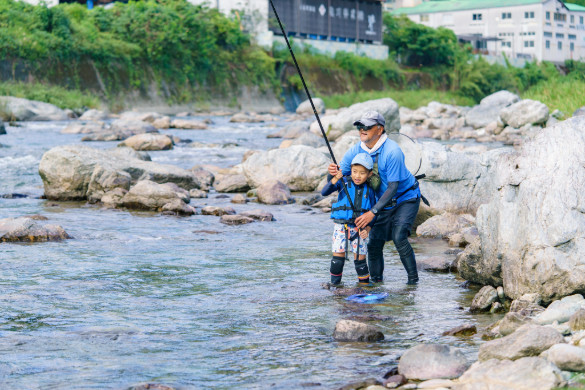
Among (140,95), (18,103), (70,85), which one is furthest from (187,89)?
(18,103)

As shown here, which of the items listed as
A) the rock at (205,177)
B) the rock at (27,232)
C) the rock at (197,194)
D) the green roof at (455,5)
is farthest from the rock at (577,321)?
the green roof at (455,5)

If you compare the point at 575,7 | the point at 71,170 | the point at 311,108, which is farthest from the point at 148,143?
the point at 575,7

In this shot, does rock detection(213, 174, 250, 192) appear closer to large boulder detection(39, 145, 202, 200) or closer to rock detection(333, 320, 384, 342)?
large boulder detection(39, 145, 202, 200)

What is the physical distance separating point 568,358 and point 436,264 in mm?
3695

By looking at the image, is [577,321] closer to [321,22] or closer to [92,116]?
[92,116]

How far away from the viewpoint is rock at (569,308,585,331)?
4.79 m

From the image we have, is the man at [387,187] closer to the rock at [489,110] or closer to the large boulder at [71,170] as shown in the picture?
the large boulder at [71,170]

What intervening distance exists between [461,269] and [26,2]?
36.0m

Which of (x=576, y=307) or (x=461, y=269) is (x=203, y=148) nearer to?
(x=461, y=269)

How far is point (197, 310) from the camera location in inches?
241

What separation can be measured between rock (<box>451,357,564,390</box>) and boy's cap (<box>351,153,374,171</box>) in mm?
2580

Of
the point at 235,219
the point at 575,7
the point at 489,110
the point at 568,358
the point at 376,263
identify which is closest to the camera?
the point at 568,358

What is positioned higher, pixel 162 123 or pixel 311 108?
pixel 311 108

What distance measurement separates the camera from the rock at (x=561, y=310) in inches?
201
